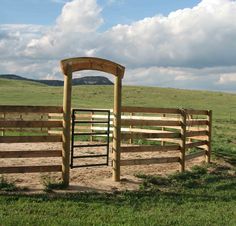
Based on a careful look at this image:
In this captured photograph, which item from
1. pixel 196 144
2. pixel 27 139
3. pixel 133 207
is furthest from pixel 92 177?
pixel 196 144

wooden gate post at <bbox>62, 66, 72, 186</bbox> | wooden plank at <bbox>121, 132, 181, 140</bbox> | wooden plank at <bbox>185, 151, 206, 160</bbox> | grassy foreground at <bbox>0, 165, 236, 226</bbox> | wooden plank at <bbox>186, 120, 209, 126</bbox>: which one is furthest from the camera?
wooden plank at <bbox>186, 120, 209, 126</bbox>

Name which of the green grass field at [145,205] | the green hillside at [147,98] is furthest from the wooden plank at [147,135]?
the green hillside at [147,98]

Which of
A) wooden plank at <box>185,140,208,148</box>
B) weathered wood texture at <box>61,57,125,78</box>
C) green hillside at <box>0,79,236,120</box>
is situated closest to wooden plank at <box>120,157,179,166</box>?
wooden plank at <box>185,140,208,148</box>

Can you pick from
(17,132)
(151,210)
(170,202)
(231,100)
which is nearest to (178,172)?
(170,202)

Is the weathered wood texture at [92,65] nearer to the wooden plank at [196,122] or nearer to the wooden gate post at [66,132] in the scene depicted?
the wooden gate post at [66,132]

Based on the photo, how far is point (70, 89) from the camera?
34.9ft

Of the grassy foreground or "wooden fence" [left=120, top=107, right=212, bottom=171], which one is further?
"wooden fence" [left=120, top=107, right=212, bottom=171]

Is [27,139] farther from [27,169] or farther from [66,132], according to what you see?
[66,132]

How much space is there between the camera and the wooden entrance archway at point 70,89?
10547 mm

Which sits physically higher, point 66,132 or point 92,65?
point 92,65

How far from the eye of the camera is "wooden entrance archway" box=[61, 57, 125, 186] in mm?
10547

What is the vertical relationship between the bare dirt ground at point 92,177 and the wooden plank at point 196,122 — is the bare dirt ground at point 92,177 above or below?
below

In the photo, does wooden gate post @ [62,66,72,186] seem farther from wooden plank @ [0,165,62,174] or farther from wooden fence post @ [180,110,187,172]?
wooden fence post @ [180,110,187,172]

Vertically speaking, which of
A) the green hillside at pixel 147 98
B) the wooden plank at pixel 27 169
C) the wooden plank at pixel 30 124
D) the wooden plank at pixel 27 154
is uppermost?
the green hillside at pixel 147 98
